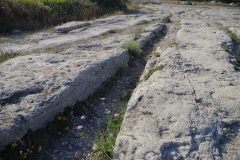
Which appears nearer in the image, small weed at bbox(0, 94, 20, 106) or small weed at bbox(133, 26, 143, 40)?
small weed at bbox(0, 94, 20, 106)

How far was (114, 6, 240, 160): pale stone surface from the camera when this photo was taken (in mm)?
2736

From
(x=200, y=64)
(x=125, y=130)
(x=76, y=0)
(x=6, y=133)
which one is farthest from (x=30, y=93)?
(x=76, y=0)

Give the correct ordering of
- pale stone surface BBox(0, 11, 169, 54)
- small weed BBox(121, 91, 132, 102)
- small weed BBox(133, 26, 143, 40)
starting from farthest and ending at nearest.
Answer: small weed BBox(133, 26, 143, 40), pale stone surface BBox(0, 11, 169, 54), small weed BBox(121, 91, 132, 102)

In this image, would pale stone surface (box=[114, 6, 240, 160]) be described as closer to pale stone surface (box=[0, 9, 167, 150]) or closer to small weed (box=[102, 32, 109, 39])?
pale stone surface (box=[0, 9, 167, 150])

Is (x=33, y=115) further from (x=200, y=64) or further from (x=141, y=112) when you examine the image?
(x=200, y=64)

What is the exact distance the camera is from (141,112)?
343 cm

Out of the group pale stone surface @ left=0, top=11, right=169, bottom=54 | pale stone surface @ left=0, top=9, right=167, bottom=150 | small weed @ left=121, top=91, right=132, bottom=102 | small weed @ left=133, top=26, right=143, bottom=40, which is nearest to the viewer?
pale stone surface @ left=0, top=9, right=167, bottom=150

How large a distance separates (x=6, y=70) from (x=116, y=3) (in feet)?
40.8

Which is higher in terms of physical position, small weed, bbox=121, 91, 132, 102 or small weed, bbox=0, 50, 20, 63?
small weed, bbox=0, 50, 20, 63

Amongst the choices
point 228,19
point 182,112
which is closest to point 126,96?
point 182,112

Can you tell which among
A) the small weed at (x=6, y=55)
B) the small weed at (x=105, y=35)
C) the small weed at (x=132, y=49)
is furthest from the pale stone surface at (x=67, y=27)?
the small weed at (x=132, y=49)

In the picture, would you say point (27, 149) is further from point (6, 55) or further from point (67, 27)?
point (67, 27)

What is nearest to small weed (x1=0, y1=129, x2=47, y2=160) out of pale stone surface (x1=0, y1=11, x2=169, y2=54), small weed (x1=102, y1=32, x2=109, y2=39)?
pale stone surface (x1=0, y1=11, x2=169, y2=54)

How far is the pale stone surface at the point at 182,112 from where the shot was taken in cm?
274
